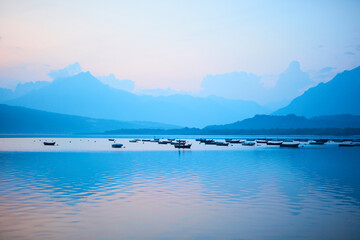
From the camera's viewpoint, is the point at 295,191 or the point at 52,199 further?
the point at 295,191

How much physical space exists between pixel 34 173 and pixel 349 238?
40.0 metres

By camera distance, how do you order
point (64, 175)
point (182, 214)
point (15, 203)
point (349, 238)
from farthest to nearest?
point (64, 175)
point (15, 203)
point (182, 214)
point (349, 238)

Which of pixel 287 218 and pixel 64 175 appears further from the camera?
pixel 64 175

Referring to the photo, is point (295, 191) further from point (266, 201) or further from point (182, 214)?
point (182, 214)

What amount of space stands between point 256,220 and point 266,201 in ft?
20.2

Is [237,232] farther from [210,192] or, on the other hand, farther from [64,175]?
[64,175]

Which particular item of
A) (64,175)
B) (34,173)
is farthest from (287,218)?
(34,173)

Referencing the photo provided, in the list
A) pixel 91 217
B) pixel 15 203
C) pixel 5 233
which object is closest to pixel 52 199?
pixel 15 203

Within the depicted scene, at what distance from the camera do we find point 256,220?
21547mm

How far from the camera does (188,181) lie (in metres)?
38.5

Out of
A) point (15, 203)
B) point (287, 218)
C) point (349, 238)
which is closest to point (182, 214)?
point (287, 218)

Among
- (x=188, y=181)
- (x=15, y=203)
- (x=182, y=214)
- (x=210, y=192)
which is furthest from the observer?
(x=188, y=181)

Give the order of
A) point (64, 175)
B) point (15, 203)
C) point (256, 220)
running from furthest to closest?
point (64, 175)
point (15, 203)
point (256, 220)

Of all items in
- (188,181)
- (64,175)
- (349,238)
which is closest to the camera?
(349,238)
